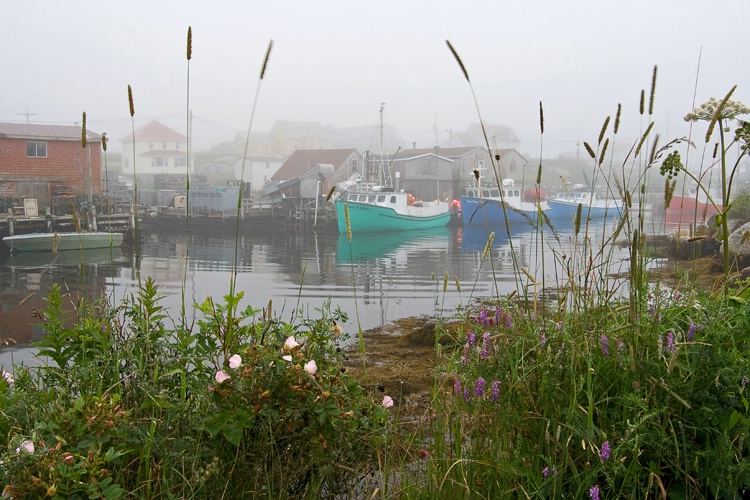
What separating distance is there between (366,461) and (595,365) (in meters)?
0.62

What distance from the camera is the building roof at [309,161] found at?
45781 mm

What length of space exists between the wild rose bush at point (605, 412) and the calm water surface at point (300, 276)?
0.56m

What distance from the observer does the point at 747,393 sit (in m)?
1.52

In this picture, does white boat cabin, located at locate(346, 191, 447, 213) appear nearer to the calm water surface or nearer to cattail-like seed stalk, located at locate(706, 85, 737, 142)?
the calm water surface

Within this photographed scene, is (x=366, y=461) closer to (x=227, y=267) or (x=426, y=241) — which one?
(x=227, y=267)

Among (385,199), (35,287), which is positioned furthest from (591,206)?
(385,199)

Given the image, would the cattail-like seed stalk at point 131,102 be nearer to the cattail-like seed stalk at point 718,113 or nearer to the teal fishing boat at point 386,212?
the cattail-like seed stalk at point 718,113

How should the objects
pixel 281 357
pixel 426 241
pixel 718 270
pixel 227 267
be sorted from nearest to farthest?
pixel 281 357 < pixel 718 270 < pixel 227 267 < pixel 426 241

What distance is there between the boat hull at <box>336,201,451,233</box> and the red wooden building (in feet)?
35.2

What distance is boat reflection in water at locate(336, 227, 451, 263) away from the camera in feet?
68.4

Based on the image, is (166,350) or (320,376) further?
(166,350)

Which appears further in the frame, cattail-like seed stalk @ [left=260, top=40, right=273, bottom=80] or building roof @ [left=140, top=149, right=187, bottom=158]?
building roof @ [left=140, top=149, right=187, bottom=158]

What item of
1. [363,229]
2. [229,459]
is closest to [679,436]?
[229,459]

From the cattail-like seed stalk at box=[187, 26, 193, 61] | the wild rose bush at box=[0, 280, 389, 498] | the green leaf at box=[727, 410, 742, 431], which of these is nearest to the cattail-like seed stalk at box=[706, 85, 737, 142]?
the green leaf at box=[727, 410, 742, 431]
